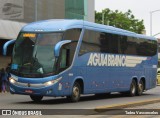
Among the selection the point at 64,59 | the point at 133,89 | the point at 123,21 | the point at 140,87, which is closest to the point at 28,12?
the point at 140,87

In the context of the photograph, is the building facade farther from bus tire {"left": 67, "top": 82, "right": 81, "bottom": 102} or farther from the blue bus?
bus tire {"left": 67, "top": 82, "right": 81, "bottom": 102}

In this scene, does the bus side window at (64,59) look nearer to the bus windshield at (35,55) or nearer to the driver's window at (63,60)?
the driver's window at (63,60)

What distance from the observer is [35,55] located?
20.7m

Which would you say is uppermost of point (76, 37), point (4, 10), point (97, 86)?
point (4, 10)

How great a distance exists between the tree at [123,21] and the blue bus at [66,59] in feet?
208

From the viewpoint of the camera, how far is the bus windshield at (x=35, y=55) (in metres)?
20.5

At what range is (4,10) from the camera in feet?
125

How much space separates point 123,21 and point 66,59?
71.2m

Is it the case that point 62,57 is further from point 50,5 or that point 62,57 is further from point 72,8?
point 72,8

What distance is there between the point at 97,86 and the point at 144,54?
647cm

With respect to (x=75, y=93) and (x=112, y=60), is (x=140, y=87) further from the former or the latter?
(x=75, y=93)

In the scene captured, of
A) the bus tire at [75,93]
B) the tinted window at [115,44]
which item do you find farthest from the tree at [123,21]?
the bus tire at [75,93]

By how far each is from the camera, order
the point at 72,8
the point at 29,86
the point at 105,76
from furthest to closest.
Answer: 1. the point at 72,8
2. the point at 105,76
3. the point at 29,86

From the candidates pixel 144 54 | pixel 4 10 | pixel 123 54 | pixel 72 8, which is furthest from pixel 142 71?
pixel 72 8
